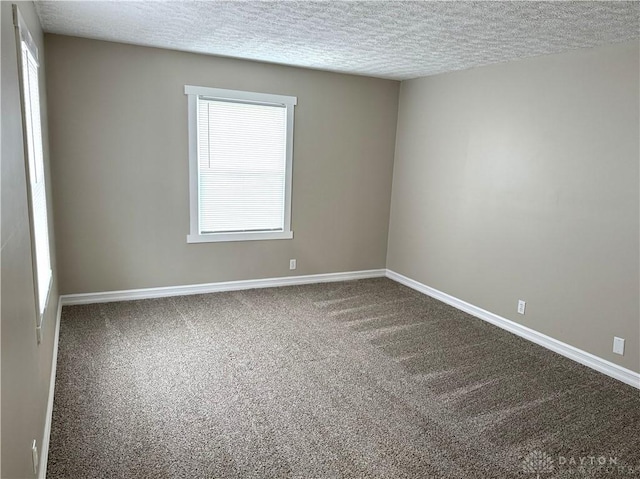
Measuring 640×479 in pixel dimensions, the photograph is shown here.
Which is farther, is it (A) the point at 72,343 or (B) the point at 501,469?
(A) the point at 72,343

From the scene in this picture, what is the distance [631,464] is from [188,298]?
3752 millimetres

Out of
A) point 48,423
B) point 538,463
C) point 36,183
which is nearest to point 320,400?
point 538,463

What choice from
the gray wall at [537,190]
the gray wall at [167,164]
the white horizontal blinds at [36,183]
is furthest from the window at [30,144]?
the gray wall at [537,190]

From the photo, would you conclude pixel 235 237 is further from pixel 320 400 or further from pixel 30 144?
pixel 30 144

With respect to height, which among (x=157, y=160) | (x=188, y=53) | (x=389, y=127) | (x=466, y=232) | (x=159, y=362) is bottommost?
(x=159, y=362)

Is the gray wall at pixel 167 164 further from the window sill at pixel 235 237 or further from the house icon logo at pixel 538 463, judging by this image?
the house icon logo at pixel 538 463

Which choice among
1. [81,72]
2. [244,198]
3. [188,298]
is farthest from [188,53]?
[188,298]

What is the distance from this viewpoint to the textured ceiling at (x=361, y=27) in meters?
2.61

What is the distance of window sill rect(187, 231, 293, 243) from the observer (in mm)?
4617

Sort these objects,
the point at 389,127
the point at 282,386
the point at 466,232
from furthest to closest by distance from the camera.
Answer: the point at 389,127 → the point at 466,232 → the point at 282,386

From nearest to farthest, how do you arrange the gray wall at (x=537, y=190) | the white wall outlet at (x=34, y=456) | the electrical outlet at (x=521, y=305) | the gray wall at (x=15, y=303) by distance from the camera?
the gray wall at (x=15, y=303) < the white wall outlet at (x=34, y=456) < the gray wall at (x=537, y=190) < the electrical outlet at (x=521, y=305)

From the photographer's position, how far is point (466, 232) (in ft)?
14.8

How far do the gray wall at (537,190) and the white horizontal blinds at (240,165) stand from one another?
5.17 feet

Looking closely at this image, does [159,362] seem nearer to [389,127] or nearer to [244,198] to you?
[244,198]
